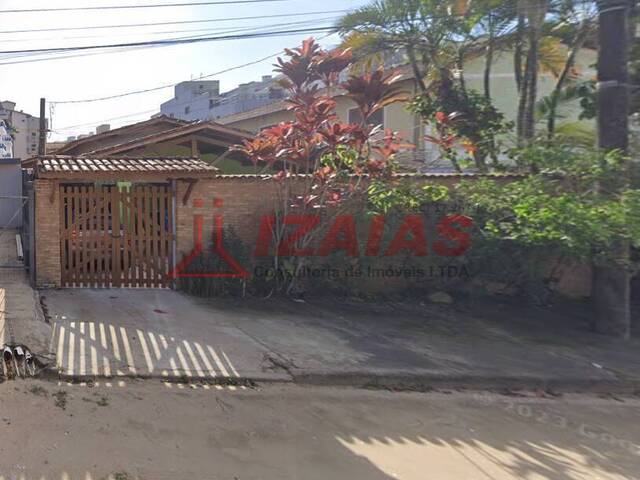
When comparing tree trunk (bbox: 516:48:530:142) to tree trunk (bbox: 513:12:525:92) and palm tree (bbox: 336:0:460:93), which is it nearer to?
tree trunk (bbox: 513:12:525:92)

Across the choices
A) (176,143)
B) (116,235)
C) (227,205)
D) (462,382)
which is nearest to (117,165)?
(116,235)

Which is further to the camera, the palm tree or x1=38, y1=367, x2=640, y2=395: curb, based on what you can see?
the palm tree

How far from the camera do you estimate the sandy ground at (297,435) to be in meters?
4.20

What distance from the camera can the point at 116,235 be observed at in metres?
9.90

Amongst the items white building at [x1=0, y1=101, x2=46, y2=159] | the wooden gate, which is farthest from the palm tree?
white building at [x1=0, y1=101, x2=46, y2=159]

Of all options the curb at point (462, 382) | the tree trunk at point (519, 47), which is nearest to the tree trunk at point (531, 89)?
the tree trunk at point (519, 47)

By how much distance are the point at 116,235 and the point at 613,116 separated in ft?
26.0

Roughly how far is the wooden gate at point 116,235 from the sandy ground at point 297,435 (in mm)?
4391

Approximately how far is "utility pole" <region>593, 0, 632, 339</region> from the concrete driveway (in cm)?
529

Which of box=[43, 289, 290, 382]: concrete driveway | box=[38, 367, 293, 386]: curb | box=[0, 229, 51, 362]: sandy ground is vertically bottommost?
box=[38, 367, 293, 386]: curb

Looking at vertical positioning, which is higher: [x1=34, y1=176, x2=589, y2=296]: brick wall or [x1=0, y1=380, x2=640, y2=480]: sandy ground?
[x1=34, y1=176, x2=589, y2=296]: brick wall

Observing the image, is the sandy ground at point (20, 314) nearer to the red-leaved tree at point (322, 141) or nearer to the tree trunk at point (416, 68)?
the red-leaved tree at point (322, 141)

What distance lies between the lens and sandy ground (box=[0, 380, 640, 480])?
4199 mm

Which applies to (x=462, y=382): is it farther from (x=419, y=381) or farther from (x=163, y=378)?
(x=163, y=378)
